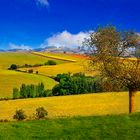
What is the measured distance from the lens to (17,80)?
149 meters

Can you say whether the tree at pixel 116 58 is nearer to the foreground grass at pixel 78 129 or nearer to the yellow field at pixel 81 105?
the foreground grass at pixel 78 129

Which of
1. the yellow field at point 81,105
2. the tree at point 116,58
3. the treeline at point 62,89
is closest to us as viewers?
the tree at point 116,58

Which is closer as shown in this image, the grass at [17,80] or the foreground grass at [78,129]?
the foreground grass at [78,129]

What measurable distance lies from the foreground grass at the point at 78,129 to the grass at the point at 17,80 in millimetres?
110852

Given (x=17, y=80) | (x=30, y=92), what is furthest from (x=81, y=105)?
(x=17, y=80)

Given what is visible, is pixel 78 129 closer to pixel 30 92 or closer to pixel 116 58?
pixel 116 58

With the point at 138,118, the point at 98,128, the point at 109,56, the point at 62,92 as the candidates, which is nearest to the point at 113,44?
the point at 109,56

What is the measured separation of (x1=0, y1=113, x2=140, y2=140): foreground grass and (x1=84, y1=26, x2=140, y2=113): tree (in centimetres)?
1773

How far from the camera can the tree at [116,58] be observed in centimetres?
4162

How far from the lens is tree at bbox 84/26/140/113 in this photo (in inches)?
1639

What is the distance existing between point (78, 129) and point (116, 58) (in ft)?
72.7

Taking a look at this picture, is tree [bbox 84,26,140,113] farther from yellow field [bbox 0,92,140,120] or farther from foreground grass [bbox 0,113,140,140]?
yellow field [bbox 0,92,140,120]

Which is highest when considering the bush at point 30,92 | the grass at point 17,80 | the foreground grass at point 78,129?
the grass at point 17,80

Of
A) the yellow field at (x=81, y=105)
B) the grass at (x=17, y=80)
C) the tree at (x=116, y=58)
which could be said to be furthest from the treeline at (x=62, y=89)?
the tree at (x=116, y=58)
